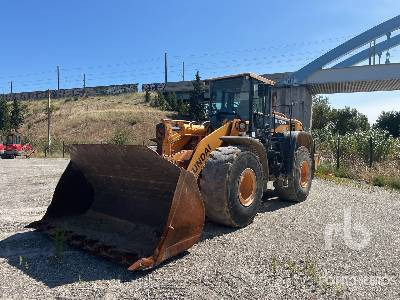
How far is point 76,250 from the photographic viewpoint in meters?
5.50

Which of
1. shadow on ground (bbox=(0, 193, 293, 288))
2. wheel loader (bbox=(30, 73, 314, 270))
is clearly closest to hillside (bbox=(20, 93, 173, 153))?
wheel loader (bbox=(30, 73, 314, 270))

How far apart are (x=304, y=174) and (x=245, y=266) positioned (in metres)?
4.96

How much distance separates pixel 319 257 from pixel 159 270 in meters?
2.08

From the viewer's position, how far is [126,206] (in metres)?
6.35

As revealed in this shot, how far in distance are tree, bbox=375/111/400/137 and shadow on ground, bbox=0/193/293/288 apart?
51.5 m

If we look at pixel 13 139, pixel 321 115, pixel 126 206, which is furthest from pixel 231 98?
pixel 321 115

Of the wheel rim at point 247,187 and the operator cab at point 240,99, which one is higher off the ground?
the operator cab at point 240,99

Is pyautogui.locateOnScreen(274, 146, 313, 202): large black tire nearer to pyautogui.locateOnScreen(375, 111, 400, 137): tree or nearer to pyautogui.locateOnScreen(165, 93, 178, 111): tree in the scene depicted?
pyautogui.locateOnScreen(165, 93, 178, 111): tree

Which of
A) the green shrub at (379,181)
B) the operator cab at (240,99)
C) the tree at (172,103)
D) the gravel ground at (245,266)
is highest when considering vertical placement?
the tree at (172,103)

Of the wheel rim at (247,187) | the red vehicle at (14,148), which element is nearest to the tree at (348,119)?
the red vehicle at (14,148)

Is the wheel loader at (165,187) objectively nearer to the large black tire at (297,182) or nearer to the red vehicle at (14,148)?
the large black tire at (297,182)

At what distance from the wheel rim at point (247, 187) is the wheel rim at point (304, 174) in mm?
2796

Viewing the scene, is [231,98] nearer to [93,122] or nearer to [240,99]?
[240,99]

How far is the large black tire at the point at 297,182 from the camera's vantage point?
877 cm
